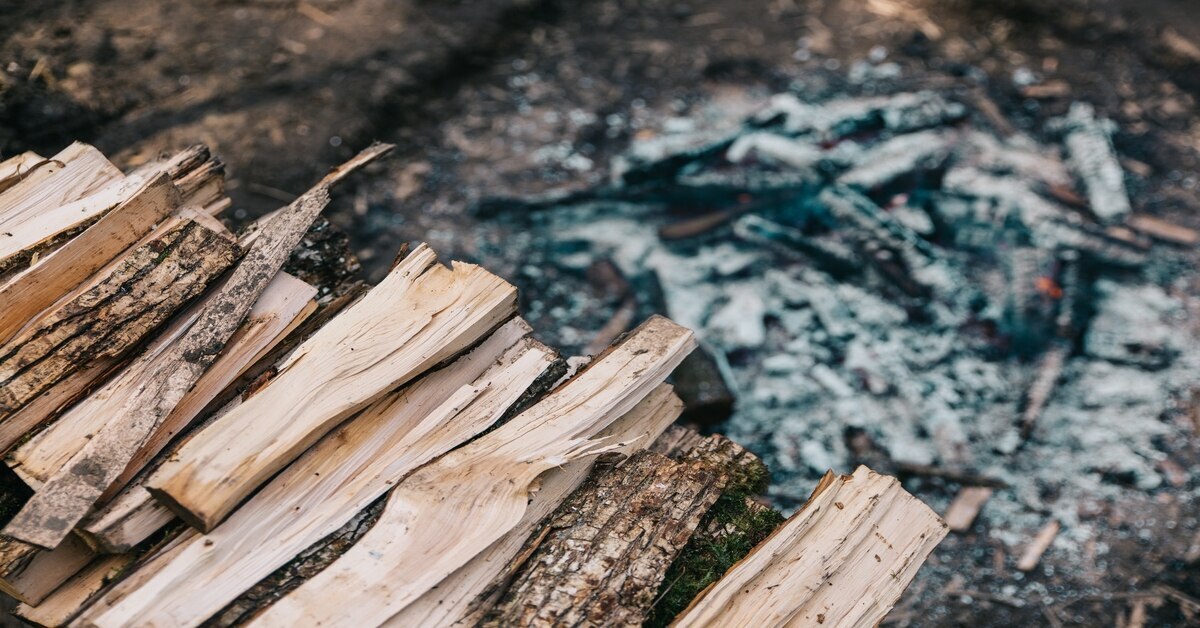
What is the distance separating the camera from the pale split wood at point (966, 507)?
3535 mm

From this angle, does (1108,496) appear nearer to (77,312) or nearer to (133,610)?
(133,610)

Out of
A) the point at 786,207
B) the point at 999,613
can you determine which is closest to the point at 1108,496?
the point at 999,613

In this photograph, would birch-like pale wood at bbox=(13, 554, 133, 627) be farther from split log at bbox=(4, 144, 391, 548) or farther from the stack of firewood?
split log at bbox=(4, 144, 391, 548)

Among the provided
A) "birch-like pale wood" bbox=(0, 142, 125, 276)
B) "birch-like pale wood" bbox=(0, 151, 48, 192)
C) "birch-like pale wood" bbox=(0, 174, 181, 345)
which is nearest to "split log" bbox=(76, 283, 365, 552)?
"birch-like pale wood" bbox=(0, 174, 181, 345)

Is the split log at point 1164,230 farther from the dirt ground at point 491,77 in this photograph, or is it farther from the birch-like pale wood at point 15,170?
the birch-like pale wood at point 15,170

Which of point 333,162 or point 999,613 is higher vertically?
point 333,162

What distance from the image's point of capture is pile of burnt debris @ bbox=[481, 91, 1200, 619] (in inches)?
146

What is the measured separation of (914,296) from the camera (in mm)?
4207

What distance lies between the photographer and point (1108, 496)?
11.8ft

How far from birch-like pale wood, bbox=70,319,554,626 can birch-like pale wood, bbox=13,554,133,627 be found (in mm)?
157

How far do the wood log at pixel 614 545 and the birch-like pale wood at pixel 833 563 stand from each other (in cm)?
17

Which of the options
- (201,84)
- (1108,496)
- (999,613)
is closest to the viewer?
(999,613)

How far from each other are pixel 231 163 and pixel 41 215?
2041 mm

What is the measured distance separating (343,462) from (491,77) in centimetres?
386
